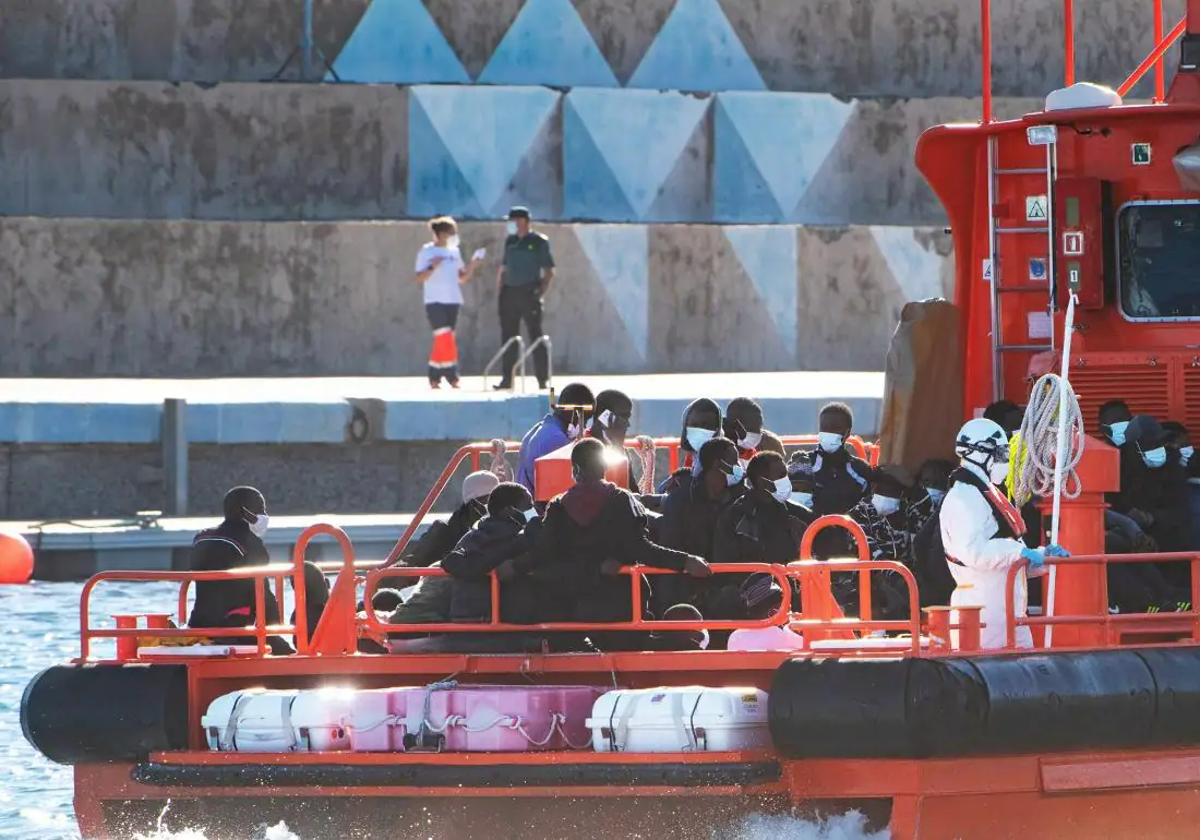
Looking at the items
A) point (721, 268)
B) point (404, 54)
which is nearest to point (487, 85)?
point (404, 54)

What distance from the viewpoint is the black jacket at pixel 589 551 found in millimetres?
8852

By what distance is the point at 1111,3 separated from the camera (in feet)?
86.9

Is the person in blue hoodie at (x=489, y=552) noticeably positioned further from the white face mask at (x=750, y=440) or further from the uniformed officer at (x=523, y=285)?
the uniformed officer at (x=523, y=285)

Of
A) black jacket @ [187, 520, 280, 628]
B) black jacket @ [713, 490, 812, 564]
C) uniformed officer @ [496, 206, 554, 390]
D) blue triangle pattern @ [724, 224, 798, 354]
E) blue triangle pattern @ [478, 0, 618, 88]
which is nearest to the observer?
black jacket @ [713, 490, 812, 564]

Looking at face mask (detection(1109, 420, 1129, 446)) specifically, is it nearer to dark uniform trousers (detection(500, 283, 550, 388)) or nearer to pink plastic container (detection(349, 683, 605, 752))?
pink plastic container (detection(349, 683, 605, 752))

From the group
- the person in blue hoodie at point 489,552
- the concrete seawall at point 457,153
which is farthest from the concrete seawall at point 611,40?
the person in blue hoodie at point 489,552

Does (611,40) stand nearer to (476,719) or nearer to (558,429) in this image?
(558,429)

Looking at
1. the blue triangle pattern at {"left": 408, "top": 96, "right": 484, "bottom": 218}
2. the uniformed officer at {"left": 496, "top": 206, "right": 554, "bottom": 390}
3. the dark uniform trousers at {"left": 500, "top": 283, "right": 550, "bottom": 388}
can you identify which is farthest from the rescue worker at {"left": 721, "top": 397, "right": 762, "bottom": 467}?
the blue triangle pattern at {"left": 408, "top": 96, "right": 484, "bottom": 218}

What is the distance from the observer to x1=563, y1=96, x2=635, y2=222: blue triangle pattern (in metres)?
25.0

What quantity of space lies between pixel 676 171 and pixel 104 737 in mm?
17172

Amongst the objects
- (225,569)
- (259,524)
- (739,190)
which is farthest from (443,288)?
(225,569)

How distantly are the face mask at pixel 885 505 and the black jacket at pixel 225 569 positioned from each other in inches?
102

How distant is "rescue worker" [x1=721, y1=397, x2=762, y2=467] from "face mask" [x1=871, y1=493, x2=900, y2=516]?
0.88m

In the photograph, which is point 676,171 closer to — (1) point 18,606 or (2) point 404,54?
(2) point 404,54
